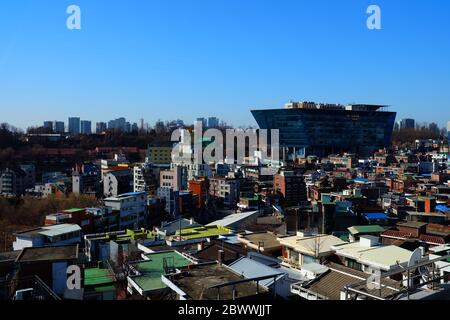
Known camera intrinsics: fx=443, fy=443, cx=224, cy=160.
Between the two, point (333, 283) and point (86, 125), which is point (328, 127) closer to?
point (333, 283)

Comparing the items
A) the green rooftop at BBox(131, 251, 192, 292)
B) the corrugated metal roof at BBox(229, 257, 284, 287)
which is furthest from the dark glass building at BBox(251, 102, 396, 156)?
the corrugated metal roof at BBox(229, 257, 284, 287)

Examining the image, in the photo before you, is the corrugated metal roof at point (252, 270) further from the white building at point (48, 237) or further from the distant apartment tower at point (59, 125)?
the distant apartment tower at point (59, 125)

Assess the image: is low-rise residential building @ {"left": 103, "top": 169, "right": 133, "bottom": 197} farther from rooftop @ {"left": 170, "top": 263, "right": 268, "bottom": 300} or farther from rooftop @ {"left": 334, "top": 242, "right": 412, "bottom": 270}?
rooftop @ {"left": 170, "top": 263, "right": 268, "bottom": 300}

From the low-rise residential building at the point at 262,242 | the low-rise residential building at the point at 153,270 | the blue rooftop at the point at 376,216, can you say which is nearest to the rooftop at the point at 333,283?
the low-rise residential building at the point at 153,270

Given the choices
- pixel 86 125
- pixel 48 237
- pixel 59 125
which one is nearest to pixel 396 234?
pixel 48 237
